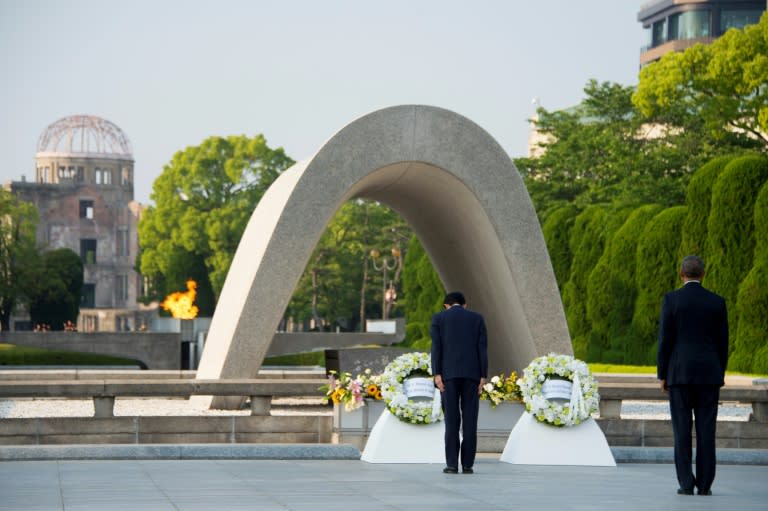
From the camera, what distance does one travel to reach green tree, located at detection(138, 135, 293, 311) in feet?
250

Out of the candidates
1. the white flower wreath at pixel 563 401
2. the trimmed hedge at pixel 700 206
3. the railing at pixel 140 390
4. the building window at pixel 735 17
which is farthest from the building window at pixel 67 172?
the white flower wreath at pixel 563 401

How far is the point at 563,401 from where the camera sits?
560 inches

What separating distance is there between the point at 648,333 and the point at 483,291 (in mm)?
17717

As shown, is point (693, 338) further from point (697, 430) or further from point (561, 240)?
point (561, 240)

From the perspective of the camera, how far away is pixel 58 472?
12.7 meters

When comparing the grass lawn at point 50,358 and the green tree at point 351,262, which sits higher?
the green tree at point 351,262

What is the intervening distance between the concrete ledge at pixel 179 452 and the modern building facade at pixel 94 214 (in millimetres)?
94926

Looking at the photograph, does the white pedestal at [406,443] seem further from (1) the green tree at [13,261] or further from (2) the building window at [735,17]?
(2) the building window at [735,17]

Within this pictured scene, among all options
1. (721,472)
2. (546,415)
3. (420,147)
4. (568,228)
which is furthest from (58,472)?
(568,228)

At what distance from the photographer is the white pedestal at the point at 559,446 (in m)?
14.1

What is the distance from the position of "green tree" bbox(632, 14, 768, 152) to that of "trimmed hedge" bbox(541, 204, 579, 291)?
537 centimetres

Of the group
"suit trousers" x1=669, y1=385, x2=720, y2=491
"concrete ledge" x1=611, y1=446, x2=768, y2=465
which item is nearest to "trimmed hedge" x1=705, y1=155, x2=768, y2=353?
"concrete ledge" x1=611, y1=446, x2=768, y2=465

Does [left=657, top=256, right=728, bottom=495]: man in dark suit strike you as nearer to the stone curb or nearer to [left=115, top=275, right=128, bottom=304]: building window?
the stone curb

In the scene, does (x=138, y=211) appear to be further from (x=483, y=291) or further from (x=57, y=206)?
(x=483, y=291)
